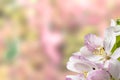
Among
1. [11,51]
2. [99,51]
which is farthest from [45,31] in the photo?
[99,51]

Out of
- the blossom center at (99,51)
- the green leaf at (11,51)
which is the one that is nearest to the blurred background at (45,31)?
the green leaf at (11,51)

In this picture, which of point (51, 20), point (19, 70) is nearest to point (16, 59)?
point (19, 70)

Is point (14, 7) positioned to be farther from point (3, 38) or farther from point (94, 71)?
Answer: point (94, 71)

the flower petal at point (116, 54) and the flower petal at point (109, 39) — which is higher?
the flower petal at point (109, 39)

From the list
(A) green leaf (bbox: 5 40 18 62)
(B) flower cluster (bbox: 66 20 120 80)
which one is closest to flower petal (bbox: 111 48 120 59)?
(B) flower cluster (bbox: 66 20 120 80)

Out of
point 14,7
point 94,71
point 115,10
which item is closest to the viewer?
point 94,71

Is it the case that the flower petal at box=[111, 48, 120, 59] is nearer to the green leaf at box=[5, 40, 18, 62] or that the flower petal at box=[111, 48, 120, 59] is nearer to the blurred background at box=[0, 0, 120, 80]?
the blurred background at box=[0, 0, 120, 80]

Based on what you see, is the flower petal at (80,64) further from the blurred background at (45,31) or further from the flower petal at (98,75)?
the blurred background at (45,31)
